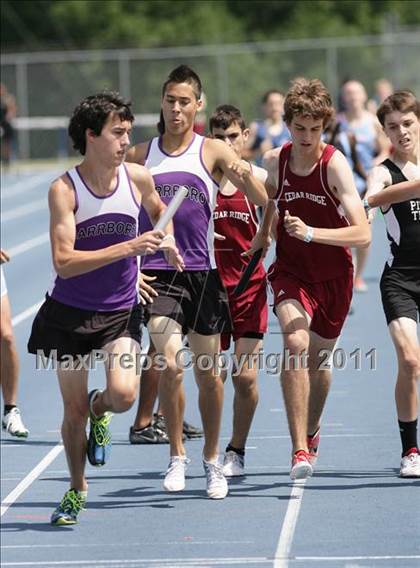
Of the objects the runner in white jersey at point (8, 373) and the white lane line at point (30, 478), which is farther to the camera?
the runner in white jersey at point (8, 373)

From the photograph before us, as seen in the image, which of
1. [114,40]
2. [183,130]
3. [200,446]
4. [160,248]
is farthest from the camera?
[114,40]

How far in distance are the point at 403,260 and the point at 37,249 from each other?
1451 centimetres

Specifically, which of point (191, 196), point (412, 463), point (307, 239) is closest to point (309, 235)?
point (307, 239)

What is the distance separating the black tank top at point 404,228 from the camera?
28.9ft

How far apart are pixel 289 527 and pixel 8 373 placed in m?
3.42

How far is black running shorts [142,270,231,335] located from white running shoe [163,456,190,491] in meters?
0.74

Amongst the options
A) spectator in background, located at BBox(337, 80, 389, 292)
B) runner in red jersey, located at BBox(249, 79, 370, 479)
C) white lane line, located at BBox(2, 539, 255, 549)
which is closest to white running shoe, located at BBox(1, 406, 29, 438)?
white lane line, located at BBox(2, 539, 255, 549)

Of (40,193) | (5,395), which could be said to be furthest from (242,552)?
(40,193)

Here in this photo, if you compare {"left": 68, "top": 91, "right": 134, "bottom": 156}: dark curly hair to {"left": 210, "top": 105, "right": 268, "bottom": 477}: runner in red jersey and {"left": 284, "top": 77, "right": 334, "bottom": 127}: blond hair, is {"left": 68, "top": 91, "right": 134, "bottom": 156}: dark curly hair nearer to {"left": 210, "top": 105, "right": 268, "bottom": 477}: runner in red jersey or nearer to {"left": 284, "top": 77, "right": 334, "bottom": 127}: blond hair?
{"left": 284, "top": 77, "right": 334, "bottom": 127}: blond hair

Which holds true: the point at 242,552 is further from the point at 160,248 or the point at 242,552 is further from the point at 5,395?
the point at 5,395

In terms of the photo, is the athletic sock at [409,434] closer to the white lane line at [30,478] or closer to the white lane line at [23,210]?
the white lane line at [30,478]

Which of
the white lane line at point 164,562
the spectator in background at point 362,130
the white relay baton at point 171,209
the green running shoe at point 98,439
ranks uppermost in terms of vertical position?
the spectator in background at point 362,130

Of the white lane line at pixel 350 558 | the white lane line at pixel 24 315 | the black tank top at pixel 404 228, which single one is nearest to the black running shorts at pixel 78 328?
the white lane line at pixel 350 558

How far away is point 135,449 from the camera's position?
10.5 m
